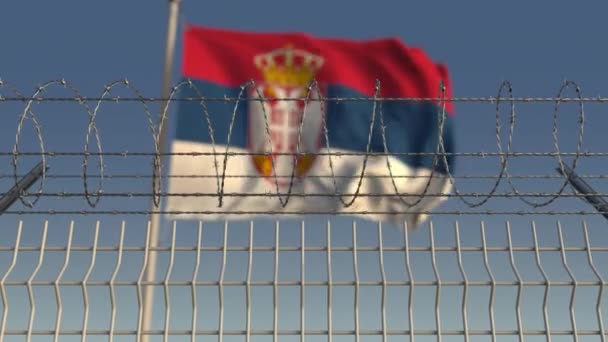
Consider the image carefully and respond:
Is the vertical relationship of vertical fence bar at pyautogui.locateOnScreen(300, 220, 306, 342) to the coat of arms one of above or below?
below

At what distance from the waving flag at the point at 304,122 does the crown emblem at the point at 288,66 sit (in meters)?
0.02

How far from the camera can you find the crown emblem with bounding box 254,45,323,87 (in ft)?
44.3

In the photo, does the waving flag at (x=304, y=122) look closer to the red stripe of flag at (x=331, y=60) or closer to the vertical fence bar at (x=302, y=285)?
the red stripe of flag at (x=331, y=60)

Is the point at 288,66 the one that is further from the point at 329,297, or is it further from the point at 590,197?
the point at 329,297

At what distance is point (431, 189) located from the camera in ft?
44.3

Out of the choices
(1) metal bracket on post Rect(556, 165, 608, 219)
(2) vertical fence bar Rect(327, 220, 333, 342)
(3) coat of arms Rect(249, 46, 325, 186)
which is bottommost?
(2) vertical fence bar Rect(327, 220, 333, 342)

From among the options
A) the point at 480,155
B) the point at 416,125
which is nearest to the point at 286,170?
the point at 416,125

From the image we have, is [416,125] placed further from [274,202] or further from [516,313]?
[516,313]

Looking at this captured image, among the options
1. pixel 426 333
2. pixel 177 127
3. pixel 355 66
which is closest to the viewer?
pixel 426 333

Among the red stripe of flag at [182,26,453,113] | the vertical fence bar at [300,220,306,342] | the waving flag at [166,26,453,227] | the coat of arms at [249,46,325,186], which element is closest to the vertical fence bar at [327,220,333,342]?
the vertical fence bar at [300,220,306,342]

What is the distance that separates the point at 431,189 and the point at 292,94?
3.33 m

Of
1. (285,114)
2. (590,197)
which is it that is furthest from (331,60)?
(590,197)

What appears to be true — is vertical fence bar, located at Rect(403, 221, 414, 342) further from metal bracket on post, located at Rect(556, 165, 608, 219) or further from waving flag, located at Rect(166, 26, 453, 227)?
waving flag, located at Rect(166, 26, 453, 227)

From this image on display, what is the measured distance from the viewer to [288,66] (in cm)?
1372
